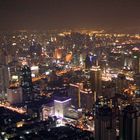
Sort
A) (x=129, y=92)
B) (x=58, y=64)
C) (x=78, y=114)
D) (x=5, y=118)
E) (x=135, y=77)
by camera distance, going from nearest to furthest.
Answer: (x=5, y=118) → (x=78, y=114) → (x=129, y=92) → (x=135, y=77) → (x=58, y=64)

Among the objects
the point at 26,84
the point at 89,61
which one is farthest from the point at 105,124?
the point at 89,61

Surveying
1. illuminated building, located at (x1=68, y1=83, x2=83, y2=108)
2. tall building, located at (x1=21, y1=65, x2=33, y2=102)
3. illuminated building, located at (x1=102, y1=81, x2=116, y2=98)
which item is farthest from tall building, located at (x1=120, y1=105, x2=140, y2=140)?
tall building, located at (x1=21, y1=65, x2=33, y2=102)

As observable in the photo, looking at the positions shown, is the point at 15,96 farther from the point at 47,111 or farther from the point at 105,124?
the point at 105,124

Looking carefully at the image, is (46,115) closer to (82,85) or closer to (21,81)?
(82,85)

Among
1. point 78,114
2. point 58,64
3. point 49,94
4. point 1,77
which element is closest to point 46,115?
point 78,114

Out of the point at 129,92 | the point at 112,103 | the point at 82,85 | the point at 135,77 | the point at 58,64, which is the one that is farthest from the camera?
the point at 58,64

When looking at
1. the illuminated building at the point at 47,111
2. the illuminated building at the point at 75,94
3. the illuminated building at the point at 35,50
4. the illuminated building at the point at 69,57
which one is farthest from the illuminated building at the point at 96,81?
the illuminated building at the point at 35,50

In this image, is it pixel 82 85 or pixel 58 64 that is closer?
pixel 82 85
